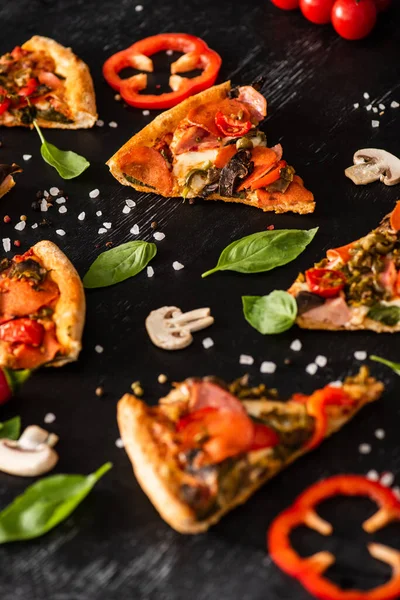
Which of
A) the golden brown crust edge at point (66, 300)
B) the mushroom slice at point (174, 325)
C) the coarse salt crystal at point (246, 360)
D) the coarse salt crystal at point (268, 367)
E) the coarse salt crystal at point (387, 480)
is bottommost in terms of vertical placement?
the coarse salt crystal at point (387, 480)

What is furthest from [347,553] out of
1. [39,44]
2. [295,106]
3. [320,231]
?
[39,44]

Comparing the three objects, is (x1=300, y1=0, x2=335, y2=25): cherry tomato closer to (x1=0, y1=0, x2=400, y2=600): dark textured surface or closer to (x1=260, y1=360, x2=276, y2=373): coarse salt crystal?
(x1=0, y1=0, x2=400, y2=600): dark textured surface

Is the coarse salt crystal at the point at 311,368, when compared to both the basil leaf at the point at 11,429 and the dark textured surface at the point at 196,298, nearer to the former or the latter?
the dark textured surface at the point at 196,298

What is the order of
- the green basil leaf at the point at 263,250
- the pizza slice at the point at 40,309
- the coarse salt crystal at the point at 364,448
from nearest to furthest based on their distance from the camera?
the coarse salt crystal at the point at 364,448
the pizza slice at the point at 40,309
the green basil leaf at the point at 263,250

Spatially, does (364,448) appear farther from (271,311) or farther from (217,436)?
(271,311)

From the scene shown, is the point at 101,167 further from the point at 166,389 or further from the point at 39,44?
the point at 166,389

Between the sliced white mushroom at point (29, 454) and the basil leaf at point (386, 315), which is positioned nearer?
the sliced white mushroom at point (29, 454)

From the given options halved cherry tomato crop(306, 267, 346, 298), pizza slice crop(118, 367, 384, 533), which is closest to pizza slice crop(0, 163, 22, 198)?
pizza slice crop(118, 367, 384, 533)

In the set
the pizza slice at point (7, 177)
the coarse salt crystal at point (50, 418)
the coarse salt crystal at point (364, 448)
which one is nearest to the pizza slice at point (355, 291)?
the coarse salt crystal at point (364, 448)
